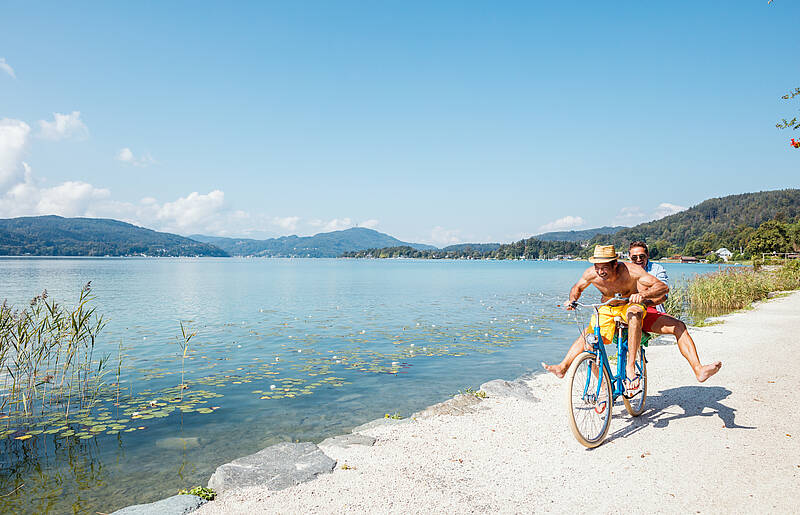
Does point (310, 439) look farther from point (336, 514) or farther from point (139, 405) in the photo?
point (139, 405)

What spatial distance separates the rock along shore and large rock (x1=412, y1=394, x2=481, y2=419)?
0.04m

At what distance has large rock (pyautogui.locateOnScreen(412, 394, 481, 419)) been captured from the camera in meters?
8.09

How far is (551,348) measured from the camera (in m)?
16.2

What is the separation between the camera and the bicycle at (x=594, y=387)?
19.8 ft

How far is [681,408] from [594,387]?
2608 mm

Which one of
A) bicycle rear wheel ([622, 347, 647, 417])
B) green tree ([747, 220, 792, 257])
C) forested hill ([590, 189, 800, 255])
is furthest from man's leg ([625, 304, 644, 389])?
forested hill ([590, 189, 800, 255])

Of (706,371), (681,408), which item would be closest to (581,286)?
(706,371)

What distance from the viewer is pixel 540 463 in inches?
225

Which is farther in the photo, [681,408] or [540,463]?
[681,408]

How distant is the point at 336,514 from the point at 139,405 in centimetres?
733

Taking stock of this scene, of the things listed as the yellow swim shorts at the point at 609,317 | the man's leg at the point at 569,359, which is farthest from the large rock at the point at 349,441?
the yellow swim shorts at the point at 609,317

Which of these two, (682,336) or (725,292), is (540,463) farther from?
(725,292)

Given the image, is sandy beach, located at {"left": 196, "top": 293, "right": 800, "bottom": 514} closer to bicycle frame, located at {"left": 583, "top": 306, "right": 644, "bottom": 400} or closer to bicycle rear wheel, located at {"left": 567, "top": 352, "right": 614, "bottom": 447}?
bicycle rear wheel, located at {"left": 567, "top": 352, "right": 614, "bottom": 447}

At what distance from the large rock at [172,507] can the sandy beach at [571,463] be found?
190 millimetres
